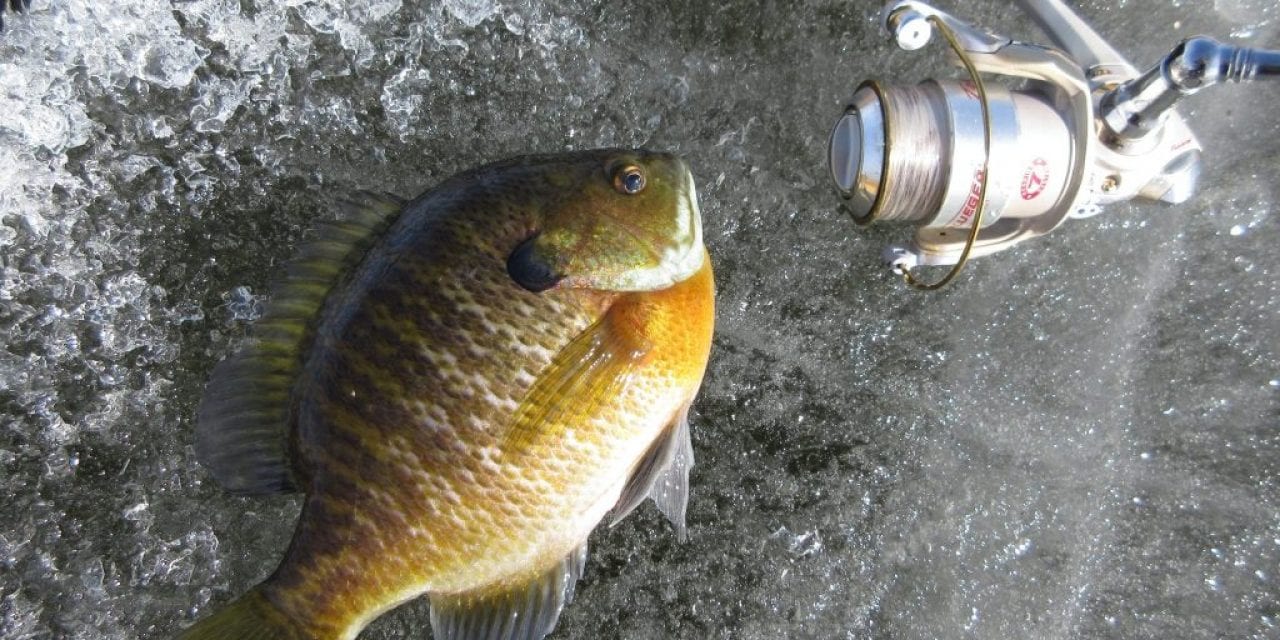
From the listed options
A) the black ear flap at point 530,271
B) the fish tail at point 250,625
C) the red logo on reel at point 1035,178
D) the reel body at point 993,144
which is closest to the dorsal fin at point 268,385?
the fish tail at point 250,625

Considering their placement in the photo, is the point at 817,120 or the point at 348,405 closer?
the point at 348,405

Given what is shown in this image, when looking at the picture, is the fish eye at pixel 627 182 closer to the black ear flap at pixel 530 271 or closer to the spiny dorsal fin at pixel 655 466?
the black ear flap at pixel 530 271

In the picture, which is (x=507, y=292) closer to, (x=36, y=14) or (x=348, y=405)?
(x=348, y=405)

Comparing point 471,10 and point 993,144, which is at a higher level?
point 471,10

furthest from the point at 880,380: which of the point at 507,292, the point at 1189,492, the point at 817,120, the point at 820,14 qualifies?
the point at 507,292

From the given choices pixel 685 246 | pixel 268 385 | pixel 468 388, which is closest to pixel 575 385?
pixel 468 388

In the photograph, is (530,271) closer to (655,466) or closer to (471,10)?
A: (655,466)
